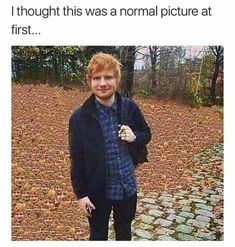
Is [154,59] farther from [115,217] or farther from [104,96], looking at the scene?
[115,217]

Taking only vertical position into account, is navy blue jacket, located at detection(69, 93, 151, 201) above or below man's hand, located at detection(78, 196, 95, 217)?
above

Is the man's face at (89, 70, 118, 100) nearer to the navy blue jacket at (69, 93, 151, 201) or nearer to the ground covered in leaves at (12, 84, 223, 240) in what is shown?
the navy blue jacket at (69, 93, 151, 201)

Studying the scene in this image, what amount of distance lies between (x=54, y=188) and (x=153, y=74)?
Answer: 2.24 feet

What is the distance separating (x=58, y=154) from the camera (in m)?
2.48

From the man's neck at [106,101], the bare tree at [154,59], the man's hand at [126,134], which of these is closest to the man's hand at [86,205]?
the man's hand at [126,134]

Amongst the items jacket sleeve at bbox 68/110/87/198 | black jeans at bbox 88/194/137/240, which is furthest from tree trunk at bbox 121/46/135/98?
black jeans at bbox 88/194/137/240

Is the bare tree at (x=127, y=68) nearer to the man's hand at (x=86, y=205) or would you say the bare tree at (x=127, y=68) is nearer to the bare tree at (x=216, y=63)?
the bare tree at (x=216, y=63)

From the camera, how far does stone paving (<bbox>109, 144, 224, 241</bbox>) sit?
248 cm

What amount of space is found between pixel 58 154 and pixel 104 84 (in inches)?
15.3

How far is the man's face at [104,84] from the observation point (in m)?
2.37

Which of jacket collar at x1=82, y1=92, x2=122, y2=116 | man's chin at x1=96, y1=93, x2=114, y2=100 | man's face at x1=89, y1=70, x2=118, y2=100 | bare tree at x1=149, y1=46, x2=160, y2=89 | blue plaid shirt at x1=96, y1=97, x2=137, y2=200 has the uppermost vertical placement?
bare tree at x1=149, y1=46, x2=160, y2=89

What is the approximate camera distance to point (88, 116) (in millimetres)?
2361

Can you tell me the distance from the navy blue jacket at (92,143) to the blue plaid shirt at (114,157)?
0.02m
